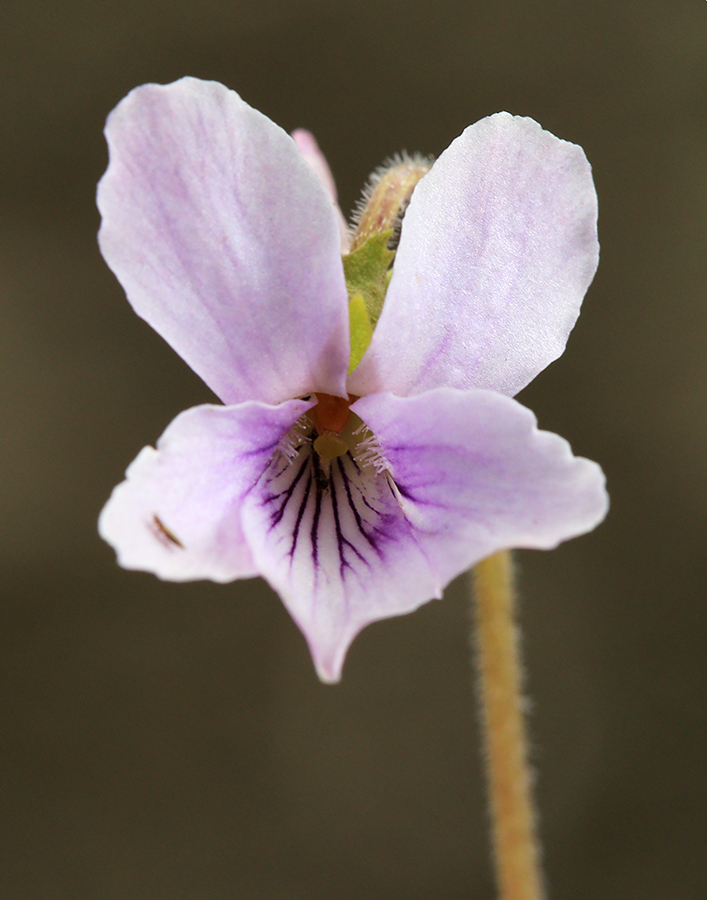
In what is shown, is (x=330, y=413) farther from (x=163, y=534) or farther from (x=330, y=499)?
(x=163, y=534)

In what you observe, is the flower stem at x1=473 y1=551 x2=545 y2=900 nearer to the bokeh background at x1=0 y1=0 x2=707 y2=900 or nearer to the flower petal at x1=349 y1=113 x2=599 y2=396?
the flower petal at x1=349 y1=113 x2=599 y2=396

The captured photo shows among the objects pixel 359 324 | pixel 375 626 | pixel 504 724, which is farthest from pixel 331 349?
pixel 375 626

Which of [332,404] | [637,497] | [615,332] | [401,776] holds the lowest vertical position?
[332,404]

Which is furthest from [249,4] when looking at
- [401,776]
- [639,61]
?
[401,776]

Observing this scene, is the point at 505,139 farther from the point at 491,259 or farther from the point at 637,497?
the point at 637,497

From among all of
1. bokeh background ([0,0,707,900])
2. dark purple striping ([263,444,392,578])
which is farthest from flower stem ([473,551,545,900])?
bokeh background ([0,0,707,900])

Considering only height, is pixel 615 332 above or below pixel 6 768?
above
